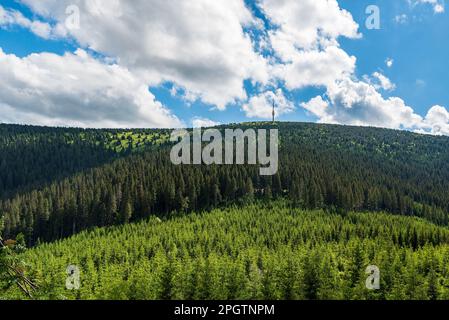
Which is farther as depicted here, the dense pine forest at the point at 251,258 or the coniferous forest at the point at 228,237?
the coniferous forest at the point at 228,237

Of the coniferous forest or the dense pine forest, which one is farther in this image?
the coniferous forest

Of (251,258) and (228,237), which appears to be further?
(228,237)

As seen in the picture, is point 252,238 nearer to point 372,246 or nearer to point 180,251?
point 180,251

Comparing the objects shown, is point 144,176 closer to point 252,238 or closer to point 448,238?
point 252,238

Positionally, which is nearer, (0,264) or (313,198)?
(0,264)

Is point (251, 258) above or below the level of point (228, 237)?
below

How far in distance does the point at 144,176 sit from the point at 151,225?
46.9 m

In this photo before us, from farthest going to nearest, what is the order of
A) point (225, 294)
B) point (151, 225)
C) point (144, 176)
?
point (144, 176) → point (151, 225) → point (225, 294)
